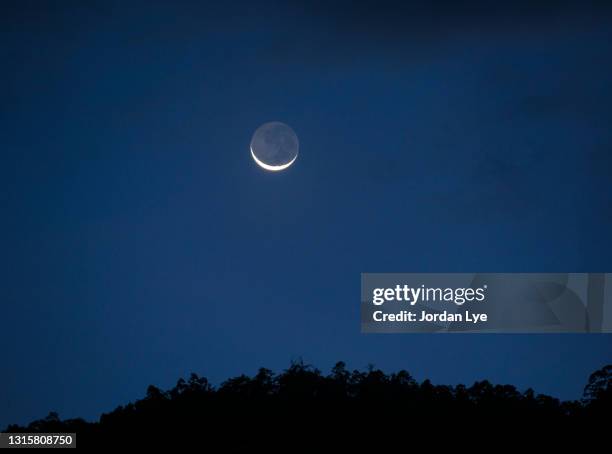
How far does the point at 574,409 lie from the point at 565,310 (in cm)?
1042

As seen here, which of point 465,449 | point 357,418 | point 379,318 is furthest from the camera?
point 357,418

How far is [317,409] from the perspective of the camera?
116 feet

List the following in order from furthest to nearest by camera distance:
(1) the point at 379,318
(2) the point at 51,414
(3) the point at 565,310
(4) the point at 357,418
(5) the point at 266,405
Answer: (2) the point at 51,414 → (5) the point at 266,405 → (4) the point at 357,418 → (3) the point at 565,310 → (1) the point at 379,318

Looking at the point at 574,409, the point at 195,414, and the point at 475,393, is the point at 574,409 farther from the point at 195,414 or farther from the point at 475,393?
the point at 195,414

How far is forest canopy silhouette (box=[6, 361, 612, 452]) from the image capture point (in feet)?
109

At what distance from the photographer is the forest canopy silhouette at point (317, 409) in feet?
109

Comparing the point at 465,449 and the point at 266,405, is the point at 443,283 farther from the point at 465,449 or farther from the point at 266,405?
the point at 266,405

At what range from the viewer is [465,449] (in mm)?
31844

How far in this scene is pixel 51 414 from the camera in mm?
45844

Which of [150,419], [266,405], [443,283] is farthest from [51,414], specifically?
[443,283]

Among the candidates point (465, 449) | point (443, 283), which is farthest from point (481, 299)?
point (465, 449)

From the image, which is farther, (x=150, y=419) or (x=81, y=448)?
(x=150, y=419)

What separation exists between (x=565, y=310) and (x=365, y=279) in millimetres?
6044

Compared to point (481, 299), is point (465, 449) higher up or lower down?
lower down
